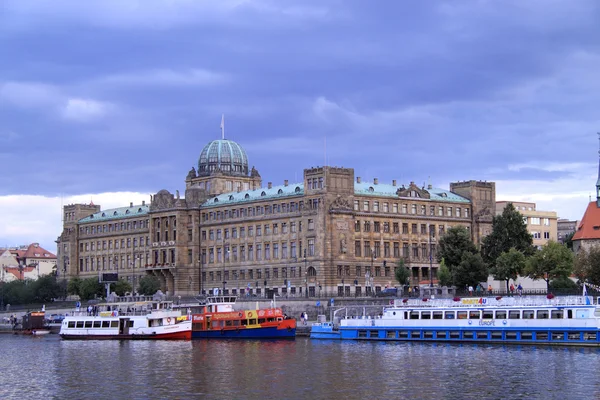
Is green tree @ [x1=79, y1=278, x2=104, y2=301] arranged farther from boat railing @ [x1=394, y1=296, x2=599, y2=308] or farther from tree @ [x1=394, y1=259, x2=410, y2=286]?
boat railing @ [x1=394, y1=296, x2=599, y2=308]

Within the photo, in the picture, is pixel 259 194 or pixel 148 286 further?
pixel 148 286

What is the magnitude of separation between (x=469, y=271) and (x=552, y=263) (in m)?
13.4

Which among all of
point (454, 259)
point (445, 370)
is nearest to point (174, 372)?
point (445, 370)

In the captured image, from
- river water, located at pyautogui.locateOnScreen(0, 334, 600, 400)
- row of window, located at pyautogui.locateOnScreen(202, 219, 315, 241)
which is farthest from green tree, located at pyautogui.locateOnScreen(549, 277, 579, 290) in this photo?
row of window, located at pyautogui.locateOnScreen(202, 219, 315, 241)

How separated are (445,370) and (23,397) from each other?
3204cm

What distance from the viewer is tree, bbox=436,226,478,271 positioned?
15462 centimetres

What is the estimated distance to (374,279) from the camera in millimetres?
175875

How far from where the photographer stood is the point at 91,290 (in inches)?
7781

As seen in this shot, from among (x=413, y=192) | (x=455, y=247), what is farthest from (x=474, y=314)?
(x=413, y=192)

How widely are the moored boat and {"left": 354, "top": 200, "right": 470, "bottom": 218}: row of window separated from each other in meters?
45.8

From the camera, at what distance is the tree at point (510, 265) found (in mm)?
142625

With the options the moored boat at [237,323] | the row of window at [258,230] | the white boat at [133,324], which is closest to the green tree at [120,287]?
the row of window at [258,230]

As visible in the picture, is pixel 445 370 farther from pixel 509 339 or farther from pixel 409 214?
pixel 409 214

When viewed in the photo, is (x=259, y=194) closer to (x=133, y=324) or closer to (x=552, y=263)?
(x=133, y=324)
